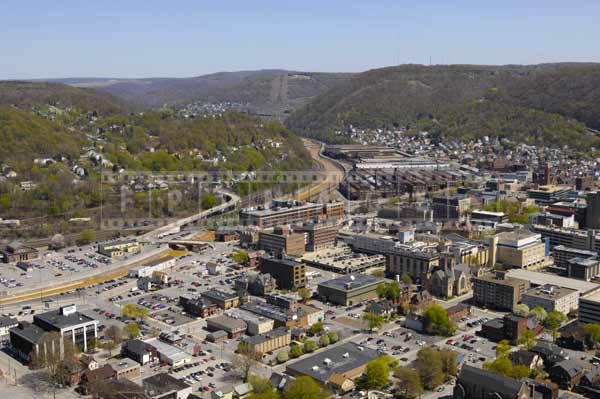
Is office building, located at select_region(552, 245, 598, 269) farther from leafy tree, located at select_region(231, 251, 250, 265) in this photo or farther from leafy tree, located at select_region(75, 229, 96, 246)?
leafy tree, located at select_region(75, 229, 96, 246)

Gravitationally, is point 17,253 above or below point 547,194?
below

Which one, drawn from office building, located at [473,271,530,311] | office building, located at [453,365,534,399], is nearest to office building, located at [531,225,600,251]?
office building, located at [473,271,530,311]

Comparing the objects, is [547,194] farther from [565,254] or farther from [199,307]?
[199,307]

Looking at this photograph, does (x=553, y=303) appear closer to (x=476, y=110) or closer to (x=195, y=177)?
(x=195, y=177)

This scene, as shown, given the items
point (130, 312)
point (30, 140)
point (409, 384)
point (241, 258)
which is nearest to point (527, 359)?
point (409, 384)

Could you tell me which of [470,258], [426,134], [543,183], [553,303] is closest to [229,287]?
[470,258]
